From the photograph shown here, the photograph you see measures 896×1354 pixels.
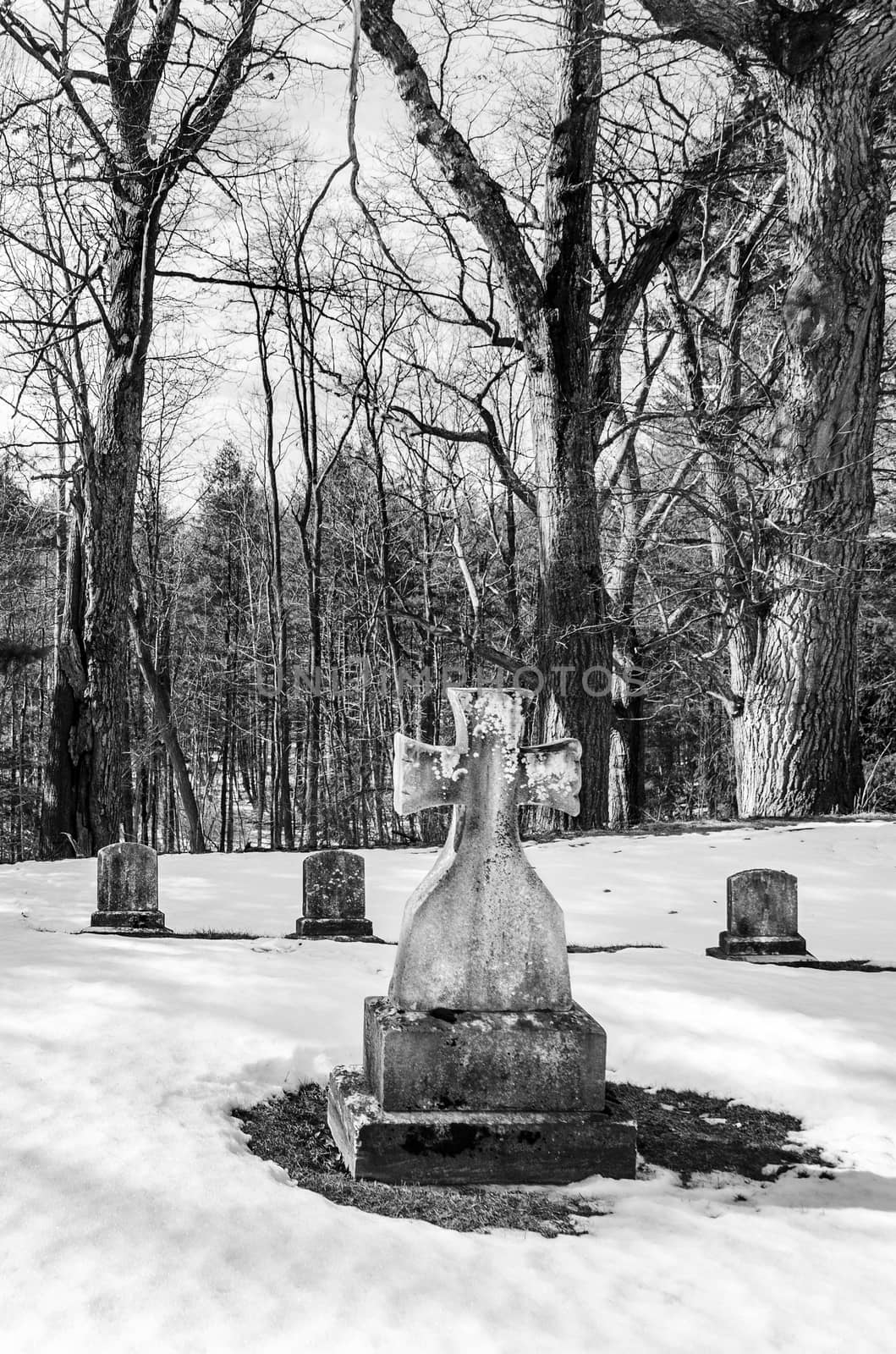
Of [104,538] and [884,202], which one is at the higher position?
[884,202]

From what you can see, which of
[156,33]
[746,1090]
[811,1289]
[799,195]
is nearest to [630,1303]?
[811,1289]

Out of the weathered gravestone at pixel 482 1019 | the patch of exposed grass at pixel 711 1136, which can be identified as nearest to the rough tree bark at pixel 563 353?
the patch of exposed grass at pixel 711 1136

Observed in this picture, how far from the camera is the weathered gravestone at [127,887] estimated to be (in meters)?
7.07

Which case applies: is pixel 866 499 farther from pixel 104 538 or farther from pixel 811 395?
pixel 104 538

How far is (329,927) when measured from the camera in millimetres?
7027

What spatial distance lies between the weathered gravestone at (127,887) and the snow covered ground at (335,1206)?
99 cm

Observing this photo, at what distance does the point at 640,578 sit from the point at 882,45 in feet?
26.0

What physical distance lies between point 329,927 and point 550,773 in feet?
11.8

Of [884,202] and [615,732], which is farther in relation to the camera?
[615,732]

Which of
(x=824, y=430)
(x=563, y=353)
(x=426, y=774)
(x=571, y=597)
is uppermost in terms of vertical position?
(x=563, y=353)

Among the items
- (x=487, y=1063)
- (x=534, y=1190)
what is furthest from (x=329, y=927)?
(x=534, y=1190)

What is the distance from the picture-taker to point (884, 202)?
10914 millimetres

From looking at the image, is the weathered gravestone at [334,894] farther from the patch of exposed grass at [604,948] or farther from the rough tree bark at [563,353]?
the rough tree bark at [563,353]

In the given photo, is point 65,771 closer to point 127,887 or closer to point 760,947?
point 127,887
